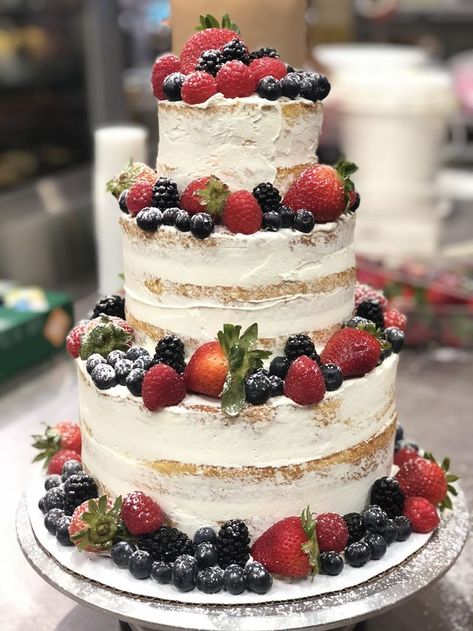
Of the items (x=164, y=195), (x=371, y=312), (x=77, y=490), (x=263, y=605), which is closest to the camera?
(x=263, y=605)

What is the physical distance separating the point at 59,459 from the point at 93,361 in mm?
324

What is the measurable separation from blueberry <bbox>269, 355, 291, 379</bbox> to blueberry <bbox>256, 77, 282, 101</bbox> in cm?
46

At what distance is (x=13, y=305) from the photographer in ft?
10.1

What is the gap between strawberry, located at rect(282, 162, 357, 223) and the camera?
1608mm

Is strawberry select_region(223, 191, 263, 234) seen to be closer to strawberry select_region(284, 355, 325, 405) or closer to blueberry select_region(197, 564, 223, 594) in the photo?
strawberry select_region(284, 355, 325, 405)

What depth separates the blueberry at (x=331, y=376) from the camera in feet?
5.26

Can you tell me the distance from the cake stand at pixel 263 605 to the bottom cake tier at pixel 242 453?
0.54 ft

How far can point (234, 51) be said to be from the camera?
1.62 meters

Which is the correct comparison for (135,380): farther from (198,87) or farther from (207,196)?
(198,87)

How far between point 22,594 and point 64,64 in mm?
3083

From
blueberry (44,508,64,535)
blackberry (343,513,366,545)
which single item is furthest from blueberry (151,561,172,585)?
blackberry (343,513,366,545)

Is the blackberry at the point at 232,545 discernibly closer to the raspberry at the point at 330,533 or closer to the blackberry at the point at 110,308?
the raspberry at the point at 330,533

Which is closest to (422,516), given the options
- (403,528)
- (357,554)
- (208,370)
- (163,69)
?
(403,528)

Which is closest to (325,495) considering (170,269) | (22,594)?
(170,269)
